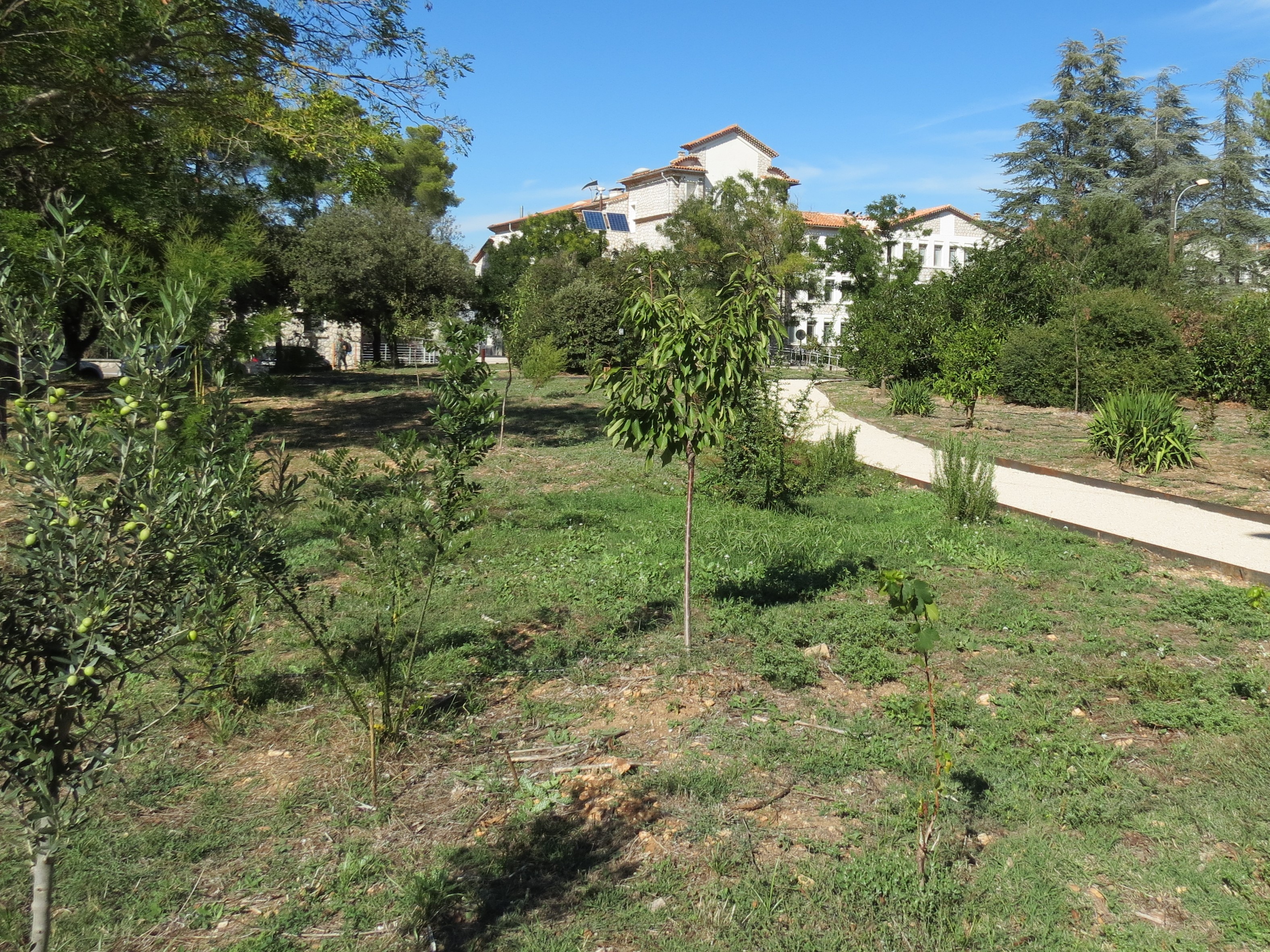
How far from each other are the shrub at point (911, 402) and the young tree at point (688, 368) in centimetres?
1299

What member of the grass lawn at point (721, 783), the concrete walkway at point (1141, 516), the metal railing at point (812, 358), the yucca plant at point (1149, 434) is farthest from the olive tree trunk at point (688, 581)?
the metal railing at point (812, 358)

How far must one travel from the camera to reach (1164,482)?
977cm

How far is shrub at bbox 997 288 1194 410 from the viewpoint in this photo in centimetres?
1577

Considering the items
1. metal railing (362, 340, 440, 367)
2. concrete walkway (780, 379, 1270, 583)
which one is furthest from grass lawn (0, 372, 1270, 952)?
metal railing (362, 340, 440, 367)

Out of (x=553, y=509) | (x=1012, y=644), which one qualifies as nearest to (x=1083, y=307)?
(x=553, y=509)

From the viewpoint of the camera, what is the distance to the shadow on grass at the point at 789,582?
5961 mm

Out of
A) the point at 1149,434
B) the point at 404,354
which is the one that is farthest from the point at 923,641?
the point at 404,354

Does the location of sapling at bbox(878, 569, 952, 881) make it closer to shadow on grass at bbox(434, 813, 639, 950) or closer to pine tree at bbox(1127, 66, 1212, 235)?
shadow on grass at bbox(434, 813, 639, 950)

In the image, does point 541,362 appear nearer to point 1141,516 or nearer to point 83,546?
point 1141,516

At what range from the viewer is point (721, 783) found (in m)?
3.63

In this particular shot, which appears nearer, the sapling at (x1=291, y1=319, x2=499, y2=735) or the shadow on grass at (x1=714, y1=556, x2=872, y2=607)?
the sapling at (x1=291, y1=319, x2=499, y2=735)

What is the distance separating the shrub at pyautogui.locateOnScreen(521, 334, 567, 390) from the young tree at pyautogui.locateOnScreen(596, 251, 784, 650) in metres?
9.65

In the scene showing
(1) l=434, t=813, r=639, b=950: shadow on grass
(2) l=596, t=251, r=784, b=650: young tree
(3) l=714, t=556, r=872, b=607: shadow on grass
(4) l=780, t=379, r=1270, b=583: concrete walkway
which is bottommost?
(1) l=434, t=813, r=639, b=950: shadow on grass

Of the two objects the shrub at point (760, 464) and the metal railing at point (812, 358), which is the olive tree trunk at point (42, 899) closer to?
the shrub at point (760, 464)
